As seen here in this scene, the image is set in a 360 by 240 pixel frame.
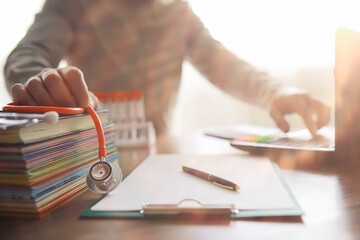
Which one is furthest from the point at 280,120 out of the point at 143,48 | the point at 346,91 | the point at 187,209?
the point at 143,48

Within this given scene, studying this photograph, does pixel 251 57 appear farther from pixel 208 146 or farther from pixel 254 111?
pixel 208 146

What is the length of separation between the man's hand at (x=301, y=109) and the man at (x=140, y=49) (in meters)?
0.14

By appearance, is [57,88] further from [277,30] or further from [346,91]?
[277,30]

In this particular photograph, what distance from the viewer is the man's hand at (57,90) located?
43 cm

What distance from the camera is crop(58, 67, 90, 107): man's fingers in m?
0.43

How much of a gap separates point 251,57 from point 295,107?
1.26 metres

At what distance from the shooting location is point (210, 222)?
1.05 feet

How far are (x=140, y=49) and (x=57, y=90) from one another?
0.86 metres

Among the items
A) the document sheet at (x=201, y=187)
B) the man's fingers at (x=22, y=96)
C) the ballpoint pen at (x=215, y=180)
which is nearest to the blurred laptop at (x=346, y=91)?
the document sheet at (x=201, y=187)

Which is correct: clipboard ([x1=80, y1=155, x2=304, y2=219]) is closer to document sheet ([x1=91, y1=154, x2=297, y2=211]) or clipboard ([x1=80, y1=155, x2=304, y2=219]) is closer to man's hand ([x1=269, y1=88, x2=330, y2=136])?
document sheet ([x1=91, y1=154, x2=297, y2=211])

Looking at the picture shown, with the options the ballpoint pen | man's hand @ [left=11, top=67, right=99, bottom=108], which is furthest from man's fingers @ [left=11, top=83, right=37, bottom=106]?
the ballpoint pen

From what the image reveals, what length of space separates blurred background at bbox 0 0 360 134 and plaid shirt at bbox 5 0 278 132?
0.46 metres

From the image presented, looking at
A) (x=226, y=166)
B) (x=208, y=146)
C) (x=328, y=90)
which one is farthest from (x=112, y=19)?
(x=328, y=90)

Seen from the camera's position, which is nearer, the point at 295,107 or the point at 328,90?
the point at 295,107
